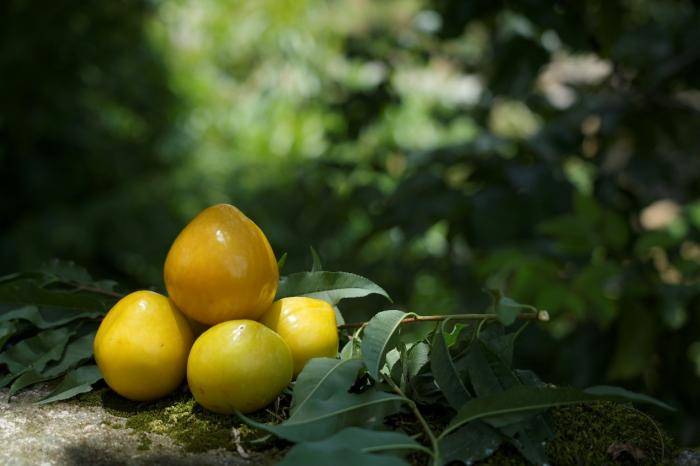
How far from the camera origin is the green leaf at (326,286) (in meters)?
1.08

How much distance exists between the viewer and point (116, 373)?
958mm

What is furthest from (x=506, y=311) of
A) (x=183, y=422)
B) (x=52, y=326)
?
(x=52, y=326)

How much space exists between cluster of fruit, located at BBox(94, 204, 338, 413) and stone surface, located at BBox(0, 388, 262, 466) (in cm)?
6

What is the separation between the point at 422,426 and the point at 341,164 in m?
1.71

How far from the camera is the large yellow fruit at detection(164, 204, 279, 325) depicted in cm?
98

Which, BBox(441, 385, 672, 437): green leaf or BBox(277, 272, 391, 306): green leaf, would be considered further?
BBox(277, 272, 391, 306): green leaf

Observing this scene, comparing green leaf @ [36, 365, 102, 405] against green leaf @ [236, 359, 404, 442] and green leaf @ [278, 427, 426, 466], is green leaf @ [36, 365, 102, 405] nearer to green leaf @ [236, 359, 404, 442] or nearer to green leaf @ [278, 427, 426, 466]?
green leaf @ [236, 359, 404, 442]

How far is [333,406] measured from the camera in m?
0.84

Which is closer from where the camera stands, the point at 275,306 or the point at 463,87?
the point at 275,306

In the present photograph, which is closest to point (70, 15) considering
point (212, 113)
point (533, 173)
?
point (212, 113)

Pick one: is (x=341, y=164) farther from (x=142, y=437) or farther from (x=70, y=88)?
(x=70, y=88)

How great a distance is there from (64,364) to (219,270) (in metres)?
0.30

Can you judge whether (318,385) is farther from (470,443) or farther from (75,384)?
(75,384)

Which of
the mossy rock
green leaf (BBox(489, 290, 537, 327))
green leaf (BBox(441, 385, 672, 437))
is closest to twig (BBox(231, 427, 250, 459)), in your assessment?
the mossy rock
